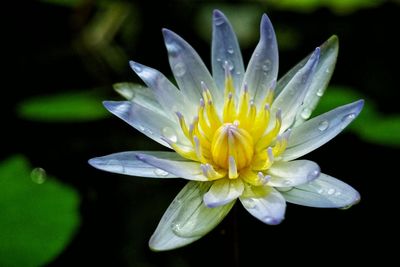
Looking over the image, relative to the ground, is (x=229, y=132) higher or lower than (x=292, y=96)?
lower

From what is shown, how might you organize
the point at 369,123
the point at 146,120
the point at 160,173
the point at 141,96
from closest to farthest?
the point at 160,173 < the point at 146,120 < the point at 141,96 < the point at 369,123

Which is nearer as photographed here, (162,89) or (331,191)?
(331,191)

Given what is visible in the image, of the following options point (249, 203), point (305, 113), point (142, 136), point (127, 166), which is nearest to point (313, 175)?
point (249, 203)

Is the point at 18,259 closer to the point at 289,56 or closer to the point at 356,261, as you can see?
the point at 356,261

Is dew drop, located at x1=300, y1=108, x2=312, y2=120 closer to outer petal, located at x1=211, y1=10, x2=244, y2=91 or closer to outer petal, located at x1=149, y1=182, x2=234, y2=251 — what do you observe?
outer petal, located at x1=211, y1=10, x2=244, y2=91

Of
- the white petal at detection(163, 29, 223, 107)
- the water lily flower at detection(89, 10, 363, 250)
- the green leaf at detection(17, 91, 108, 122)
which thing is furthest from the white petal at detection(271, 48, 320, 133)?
the green leaf at detection(17, 91, 108, 122)

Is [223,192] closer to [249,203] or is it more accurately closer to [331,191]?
[249,203]

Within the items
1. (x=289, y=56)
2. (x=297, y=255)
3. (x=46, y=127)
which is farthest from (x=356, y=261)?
(x=46, y=127)
